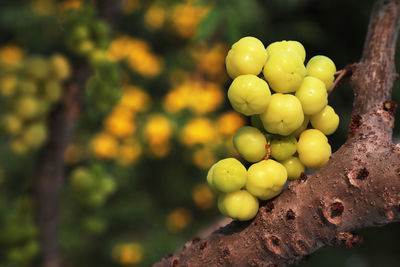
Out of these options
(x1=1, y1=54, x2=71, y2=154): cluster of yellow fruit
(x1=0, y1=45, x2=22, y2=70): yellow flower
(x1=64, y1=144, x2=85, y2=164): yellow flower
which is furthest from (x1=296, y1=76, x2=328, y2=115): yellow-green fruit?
(x1=0, y1=45, x2=22, y2=70): yellow flower

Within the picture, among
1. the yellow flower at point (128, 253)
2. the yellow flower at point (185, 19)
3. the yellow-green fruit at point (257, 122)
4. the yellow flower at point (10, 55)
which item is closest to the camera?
the yellow-green fruit at point (257, 122)

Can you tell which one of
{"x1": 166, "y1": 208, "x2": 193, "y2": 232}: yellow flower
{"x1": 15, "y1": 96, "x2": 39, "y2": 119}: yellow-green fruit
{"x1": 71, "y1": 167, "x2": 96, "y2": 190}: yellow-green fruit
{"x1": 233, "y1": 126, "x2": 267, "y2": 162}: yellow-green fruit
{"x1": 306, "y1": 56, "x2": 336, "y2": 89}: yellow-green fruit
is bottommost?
{"x1": 166, "y1": 208, "x2": 193, "y2": 232}: yellow flower

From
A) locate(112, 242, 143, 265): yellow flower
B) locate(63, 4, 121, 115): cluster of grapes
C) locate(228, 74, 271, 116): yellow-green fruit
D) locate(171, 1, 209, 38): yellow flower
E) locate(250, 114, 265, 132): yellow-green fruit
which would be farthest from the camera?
locate(171, 1, 209, 38): yellow flower

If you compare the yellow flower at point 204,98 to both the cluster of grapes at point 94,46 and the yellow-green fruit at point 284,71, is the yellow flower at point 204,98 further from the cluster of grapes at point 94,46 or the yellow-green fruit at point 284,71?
the yellow-green fruit at point 284,71

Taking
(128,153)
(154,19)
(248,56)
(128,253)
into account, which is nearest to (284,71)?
(248,56)

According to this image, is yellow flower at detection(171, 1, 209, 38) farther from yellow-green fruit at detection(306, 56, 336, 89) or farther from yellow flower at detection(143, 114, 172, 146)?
yellow-green fruit at detection(306, 56, 336, 89)

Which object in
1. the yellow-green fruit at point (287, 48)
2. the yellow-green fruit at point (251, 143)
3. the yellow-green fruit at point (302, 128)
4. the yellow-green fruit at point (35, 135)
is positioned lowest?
the yellow-green fruit at point (35, 135)

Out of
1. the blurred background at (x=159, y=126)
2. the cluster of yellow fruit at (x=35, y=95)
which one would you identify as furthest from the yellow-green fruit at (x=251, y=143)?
the blurred background at (x=159, y=126)
